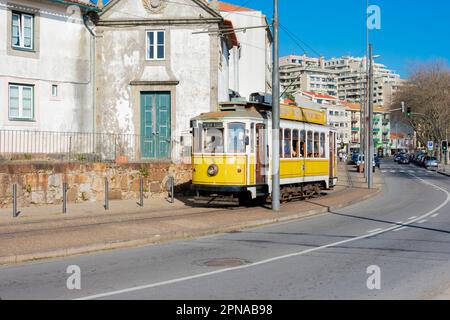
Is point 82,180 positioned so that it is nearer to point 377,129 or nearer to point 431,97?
point 431,97

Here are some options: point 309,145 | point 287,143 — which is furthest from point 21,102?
point 309,145

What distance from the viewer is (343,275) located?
8.96m

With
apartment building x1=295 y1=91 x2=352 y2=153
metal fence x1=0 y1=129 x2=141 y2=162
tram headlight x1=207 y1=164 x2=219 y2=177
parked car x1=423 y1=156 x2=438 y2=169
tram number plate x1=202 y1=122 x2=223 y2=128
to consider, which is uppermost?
apartment building x1=295 y1=91 x2=352 y2=153

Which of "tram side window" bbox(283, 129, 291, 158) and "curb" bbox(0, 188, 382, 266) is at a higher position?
"tram side window" bbox(283, 129, 291, 158)

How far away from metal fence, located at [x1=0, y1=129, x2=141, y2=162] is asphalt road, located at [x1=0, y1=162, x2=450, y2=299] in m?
9.39

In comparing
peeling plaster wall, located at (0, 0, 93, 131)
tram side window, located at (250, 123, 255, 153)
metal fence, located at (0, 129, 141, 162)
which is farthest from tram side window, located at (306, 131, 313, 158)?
peeling plaster wall, located at (0, 0, 93, 131)

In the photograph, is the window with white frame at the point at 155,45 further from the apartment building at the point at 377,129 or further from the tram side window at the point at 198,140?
the apartment building at the point at 377,129

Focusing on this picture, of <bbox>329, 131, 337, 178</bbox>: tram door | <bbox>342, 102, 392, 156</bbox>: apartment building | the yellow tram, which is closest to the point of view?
the yellow tram

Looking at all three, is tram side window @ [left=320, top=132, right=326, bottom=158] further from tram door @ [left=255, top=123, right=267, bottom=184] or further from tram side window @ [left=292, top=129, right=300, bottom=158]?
tram door @ [left=255, top=123, right=267, bottom=184]

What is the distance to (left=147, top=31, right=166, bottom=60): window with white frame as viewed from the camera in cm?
2688

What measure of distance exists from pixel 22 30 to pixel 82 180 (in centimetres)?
706

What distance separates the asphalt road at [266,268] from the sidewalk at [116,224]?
478 millimetres

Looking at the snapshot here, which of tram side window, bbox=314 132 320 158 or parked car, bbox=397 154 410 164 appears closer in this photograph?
tram side window, bbox=314 132 320 158

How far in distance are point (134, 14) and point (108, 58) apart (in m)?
2.39
